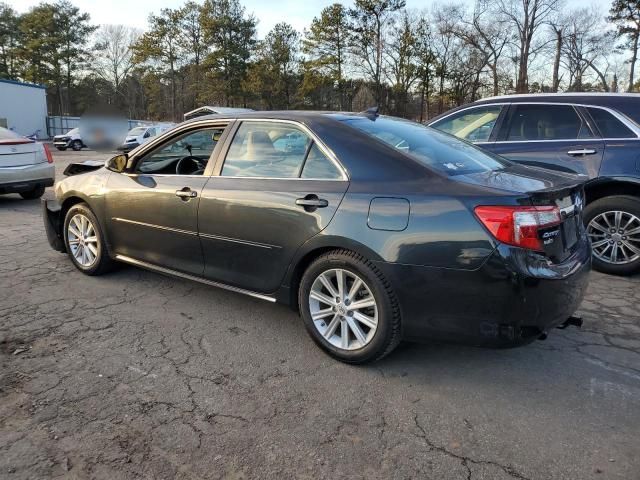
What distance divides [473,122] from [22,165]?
24.2ft

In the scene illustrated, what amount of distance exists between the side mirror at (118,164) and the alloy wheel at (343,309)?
227cm

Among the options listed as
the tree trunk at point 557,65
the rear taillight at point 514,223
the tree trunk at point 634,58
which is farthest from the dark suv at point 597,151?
the tree trunk at point 634,58

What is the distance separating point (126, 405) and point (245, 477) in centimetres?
89

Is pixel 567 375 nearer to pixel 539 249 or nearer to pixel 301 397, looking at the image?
pixel 539 249

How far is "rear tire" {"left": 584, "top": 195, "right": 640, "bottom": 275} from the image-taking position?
4832mm

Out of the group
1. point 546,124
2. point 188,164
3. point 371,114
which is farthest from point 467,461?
point 546,124

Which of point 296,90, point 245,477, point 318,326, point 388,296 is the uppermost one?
point 296,90

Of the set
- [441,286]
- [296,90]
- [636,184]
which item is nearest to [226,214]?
[441,286]

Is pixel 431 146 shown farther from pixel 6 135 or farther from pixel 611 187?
pixel 6 135

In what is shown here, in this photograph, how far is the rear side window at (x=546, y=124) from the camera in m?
5.16

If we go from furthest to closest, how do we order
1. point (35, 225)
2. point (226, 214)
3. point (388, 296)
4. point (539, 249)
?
point (35, 225), point (226, 214), point (388, 296), point (539, 249)

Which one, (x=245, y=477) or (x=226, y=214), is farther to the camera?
(x=226, y=214)

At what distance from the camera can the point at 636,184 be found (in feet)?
15.6

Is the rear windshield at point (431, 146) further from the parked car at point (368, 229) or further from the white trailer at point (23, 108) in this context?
the white trailer at point (23, 108)
